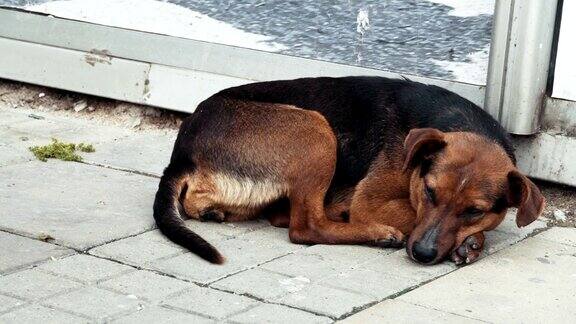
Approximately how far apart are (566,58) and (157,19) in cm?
301

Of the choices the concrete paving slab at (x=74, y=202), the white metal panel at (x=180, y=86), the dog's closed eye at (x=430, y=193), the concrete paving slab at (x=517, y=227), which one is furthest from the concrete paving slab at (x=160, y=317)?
the white metal panel at (x=180, y=86)

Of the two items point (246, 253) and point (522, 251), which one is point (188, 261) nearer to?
Result: point (246, 253)

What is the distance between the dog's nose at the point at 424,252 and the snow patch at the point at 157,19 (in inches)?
98.6

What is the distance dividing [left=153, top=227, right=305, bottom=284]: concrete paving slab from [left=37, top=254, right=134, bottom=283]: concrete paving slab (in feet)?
0.66

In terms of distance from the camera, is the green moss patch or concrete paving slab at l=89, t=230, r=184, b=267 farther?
the green moss patch

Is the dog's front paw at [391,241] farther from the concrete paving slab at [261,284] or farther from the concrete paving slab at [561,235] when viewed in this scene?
the concrete paving slab at [561,235]

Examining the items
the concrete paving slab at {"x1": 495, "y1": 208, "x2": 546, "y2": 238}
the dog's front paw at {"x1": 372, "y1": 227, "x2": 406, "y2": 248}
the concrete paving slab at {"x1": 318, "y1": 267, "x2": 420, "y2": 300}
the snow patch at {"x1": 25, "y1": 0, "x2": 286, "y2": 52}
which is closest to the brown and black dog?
the dog's front paw at {"x1": 372, "y1": 227, "x2": 406, "y2": 248}

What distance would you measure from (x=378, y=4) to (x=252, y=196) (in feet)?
5.98

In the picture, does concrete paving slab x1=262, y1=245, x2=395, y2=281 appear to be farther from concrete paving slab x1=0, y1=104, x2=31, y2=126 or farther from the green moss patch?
concrete paving slab x1=0, y1=104, x2=31, y2=126

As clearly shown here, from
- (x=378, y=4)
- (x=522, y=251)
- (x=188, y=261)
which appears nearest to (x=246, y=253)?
(x=188, y=261)

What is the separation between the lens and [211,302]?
4832 millimetres

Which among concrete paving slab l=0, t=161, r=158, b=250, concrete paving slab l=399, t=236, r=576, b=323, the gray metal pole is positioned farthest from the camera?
the gray metal pole

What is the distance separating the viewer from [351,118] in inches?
238

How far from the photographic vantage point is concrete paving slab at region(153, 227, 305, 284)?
520 cm
